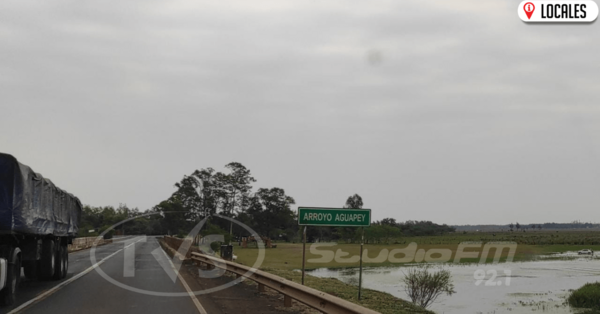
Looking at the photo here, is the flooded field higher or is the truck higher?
the truck

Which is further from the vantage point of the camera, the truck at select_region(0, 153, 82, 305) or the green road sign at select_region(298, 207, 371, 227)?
the green road sign at select_region(298, 207, 371, 227)

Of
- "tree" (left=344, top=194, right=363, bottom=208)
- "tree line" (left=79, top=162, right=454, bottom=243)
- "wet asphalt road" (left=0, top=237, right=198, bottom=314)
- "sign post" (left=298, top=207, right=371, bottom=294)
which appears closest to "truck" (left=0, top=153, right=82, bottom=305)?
"wet asphalt road" (left=0, top=237, right=198, bottom=314)

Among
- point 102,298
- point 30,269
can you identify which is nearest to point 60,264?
point 30,269

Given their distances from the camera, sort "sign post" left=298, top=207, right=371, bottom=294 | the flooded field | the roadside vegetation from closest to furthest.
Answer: "sign post" left=298, top=207, right=371, bottom=294, the flooded field, the roadside vegetation

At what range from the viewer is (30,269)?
20.7 metres

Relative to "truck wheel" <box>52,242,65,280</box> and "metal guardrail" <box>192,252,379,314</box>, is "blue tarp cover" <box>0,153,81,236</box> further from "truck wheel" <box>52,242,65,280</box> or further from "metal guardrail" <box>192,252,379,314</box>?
"metal guardrail" <box>192,252,379,314</box>

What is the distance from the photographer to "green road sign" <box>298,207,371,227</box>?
1664 cm

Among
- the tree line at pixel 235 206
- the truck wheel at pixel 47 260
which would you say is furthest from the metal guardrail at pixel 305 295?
the tree line at pixel 235 206

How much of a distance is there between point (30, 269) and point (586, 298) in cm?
2498

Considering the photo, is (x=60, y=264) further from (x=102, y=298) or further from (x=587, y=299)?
(x=587, y=299)

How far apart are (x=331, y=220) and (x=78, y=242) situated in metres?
48.3

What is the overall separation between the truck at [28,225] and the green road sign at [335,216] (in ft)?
22.6

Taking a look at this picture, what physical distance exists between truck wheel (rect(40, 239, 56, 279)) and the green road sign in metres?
8.94

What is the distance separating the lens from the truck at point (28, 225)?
14188mm
